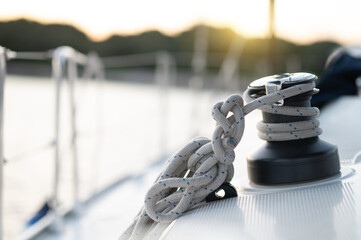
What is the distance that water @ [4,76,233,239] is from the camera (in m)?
2.67

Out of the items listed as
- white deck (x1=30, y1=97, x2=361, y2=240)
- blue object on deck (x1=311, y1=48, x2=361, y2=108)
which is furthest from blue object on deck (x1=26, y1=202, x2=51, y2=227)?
white deck (x1=30, y1=97, x2=361, y2=240)

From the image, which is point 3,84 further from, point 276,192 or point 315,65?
point 315,65

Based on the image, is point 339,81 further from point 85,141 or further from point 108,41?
point 108,41

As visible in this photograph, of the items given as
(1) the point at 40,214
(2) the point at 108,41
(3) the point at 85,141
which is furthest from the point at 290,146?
(2) the point at 108,41

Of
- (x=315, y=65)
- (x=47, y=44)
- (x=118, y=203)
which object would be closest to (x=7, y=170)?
(x=118, y=203)

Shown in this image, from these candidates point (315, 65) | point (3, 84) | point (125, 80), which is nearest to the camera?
point (3, 84)

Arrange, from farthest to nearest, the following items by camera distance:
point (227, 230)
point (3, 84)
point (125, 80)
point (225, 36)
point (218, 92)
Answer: point (225, 36) → point (125, 80) → point (218, 92) → point (3, 84) → point (227, 230)

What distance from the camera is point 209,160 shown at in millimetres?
652

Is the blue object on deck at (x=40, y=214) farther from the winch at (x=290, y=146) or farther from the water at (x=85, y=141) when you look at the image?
the winch at (x=290, y=146)

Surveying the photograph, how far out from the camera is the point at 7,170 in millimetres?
4188

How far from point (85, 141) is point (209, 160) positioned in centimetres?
564

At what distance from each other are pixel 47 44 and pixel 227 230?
67.8 ft

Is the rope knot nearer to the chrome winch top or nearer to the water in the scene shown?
the chrome winch top

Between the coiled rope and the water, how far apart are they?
875mm
